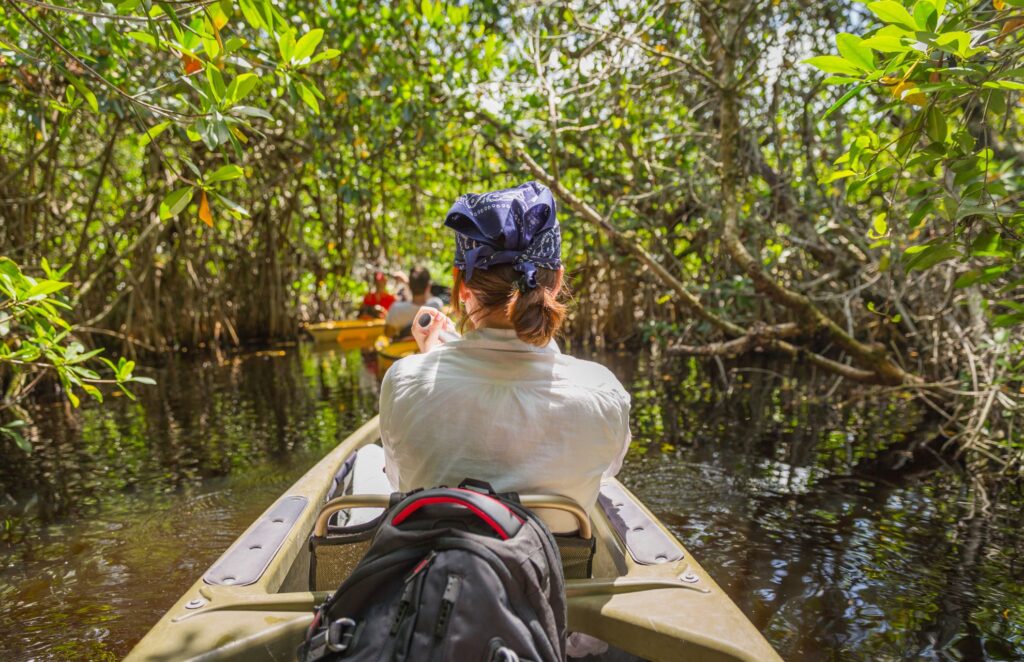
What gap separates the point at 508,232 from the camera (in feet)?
4.77

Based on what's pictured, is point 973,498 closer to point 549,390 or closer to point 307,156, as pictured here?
point 549,390

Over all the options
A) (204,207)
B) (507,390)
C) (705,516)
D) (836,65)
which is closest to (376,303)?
(705,516)

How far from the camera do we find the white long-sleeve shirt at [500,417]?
141 cm

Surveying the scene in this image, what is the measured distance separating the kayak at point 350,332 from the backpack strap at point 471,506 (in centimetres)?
1086

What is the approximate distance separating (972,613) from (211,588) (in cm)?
251

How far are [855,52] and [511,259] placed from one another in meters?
0.96

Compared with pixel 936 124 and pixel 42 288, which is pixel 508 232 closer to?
pixel 936 124

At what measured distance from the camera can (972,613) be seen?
2.63 metres

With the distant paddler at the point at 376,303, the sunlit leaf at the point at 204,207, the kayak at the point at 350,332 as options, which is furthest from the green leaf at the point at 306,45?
the distant paddler at the point at 376,303

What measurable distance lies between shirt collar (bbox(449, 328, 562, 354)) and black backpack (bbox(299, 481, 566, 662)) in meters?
0.33

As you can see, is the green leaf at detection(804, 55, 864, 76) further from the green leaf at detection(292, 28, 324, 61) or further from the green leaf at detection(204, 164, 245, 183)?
the green leaf at detection(204, 164, 245, 183)

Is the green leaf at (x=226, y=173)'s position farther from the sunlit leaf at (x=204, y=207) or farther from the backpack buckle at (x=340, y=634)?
the backpack buckle at (x=340, y=634)

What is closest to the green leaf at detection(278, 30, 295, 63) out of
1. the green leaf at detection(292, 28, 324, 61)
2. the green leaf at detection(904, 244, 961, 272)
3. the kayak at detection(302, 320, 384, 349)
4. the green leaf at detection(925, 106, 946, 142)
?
the green leaf at detection(292, 28, 324, 61)

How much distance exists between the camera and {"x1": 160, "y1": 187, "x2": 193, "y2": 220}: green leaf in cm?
200
